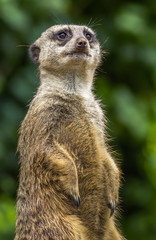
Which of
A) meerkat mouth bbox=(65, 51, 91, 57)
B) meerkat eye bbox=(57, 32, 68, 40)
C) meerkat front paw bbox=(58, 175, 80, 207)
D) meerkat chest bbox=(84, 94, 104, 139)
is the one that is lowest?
meerkat front paw bbox=(58, 175, 80, 207)

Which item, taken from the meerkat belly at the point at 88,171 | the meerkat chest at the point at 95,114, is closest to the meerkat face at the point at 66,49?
the meerkat chest at the point at 95,114

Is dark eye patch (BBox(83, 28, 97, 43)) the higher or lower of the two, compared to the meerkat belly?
higher

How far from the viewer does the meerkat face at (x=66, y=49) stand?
20.0 ft

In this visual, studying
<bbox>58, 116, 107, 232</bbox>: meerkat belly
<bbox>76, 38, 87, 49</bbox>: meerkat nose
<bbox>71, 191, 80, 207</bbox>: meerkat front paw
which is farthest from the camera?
<bbox>76, 38, 87, 49</bbox>: meerkat nose

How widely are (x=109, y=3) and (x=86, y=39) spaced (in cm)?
367

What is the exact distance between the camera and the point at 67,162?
17.7 ft

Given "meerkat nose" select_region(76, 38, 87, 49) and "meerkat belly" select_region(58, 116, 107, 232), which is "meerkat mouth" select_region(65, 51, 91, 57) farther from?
"meerkat belly" select_region(58, 116, 107, 232)

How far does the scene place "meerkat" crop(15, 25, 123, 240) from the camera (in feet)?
17.7

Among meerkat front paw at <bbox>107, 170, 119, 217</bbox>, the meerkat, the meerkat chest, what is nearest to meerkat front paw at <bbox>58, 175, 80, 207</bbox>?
the meerkat

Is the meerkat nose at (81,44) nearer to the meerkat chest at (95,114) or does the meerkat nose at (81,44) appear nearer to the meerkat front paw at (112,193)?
the meerkat chest at (95,114)

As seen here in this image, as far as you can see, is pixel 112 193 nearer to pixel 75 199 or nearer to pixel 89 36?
pixel 75 199

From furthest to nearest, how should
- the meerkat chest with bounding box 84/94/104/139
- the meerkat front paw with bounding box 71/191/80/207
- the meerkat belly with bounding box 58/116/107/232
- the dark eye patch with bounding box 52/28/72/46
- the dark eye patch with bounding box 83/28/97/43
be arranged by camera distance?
the dark eye patch with bounding box 83/28/97/43, the dark eye patch with bounding box 52/28/72/46, the meerkat chest with bounding box 84/94/104/139, the meerkat belly with bounding box 58/116/107/232, the meerkat front paw with bounding box 71/191/80/207

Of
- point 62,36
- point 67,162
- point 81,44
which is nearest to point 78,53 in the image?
point 81,44

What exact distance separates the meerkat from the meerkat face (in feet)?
0.04
